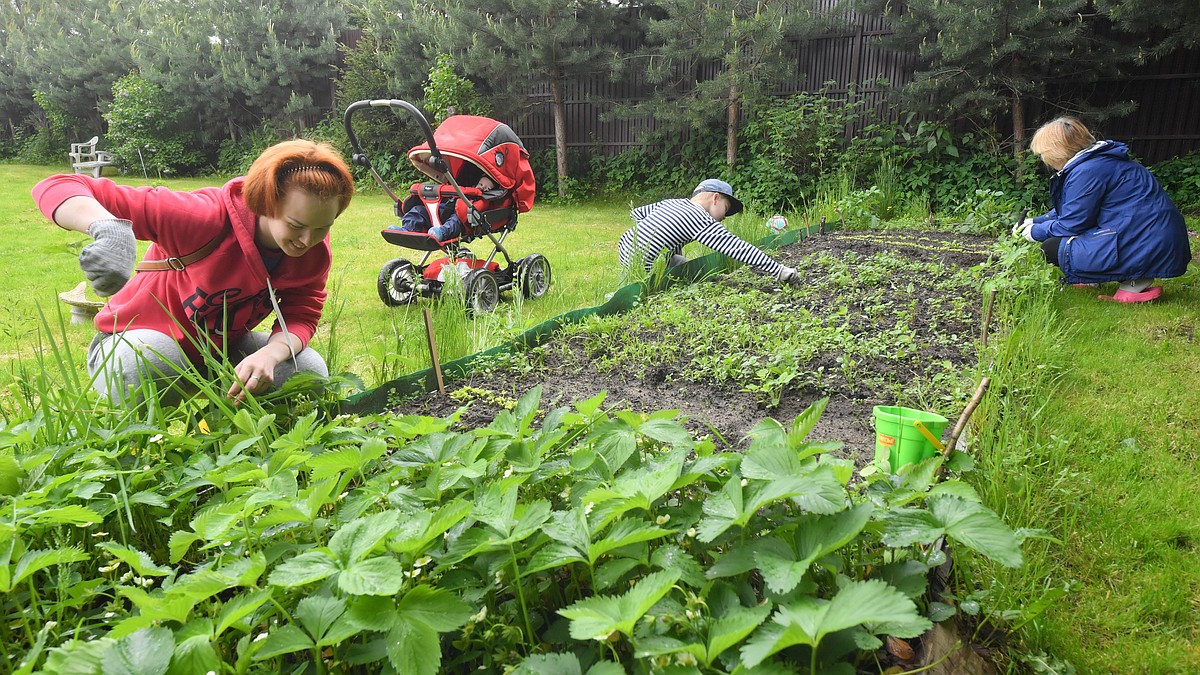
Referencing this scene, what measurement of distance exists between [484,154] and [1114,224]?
3.63 m

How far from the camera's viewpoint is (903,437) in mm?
1607

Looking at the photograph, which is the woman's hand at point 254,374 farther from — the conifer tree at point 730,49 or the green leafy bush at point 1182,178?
the green leafy bush at point 1182,178

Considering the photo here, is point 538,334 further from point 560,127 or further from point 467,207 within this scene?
point 560,127

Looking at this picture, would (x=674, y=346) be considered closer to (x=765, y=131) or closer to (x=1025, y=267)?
(x=1025, y=267)

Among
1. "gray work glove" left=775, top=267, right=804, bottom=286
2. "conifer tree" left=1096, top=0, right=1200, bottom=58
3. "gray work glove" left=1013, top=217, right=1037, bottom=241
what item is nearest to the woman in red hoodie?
"gray work glove" left=775, top=267, right=804, bottom=286

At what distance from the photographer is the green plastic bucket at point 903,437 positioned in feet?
5.19

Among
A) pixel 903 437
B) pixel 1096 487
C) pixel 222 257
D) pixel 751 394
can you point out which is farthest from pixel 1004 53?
pixel 222 257

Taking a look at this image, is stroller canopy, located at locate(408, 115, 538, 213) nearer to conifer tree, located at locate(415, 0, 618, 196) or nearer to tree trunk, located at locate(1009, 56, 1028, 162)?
tree trunk, located at locate(1009, 56, 1028, 162)

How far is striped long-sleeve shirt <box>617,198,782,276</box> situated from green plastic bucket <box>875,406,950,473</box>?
244 cm

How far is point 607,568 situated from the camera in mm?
868

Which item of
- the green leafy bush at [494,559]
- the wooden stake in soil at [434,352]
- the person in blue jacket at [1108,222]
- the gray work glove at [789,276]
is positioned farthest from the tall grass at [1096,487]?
the wooden stake in soil at [434,352]

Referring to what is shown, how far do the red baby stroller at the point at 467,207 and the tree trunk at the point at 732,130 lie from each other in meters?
4.81

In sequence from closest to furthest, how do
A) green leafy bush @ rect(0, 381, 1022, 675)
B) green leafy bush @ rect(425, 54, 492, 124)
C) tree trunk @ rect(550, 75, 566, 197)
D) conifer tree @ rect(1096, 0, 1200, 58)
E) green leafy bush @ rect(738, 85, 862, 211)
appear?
1. green leafy bush @ rect(0, 381, 1022, 675)
2. conifer tree @ rect(1096, 0, 1200, 58)
3. green leafy bush @ rect(738, 85, 862, 211)
4. green leafy bush @ rect(425, 54, 492, 124)
5. tree trunk @ rect(550, 75, 566, 197)

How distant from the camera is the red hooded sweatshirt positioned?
1887 mm
